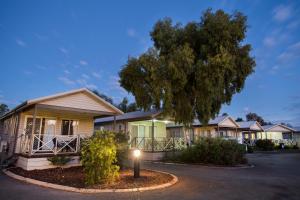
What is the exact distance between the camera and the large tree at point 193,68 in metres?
17.0

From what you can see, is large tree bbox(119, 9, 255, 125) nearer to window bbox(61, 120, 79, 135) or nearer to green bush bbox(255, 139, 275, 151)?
window bbox(61, 120, 79, 135)

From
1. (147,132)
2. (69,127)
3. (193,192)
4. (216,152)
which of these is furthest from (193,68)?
(193,192)

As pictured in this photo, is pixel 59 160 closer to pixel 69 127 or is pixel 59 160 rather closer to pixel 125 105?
pixel 69 127

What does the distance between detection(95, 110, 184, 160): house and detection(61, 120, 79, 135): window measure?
12.0ft

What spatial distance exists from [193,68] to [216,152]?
21.3 feet

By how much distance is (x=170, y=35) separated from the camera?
19.6m

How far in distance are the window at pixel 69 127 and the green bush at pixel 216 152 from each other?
28.0ft

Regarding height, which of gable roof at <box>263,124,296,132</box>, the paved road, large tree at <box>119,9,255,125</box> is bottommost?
the paved road

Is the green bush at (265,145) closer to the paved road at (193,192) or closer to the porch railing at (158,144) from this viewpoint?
the porch railing at (158,144)

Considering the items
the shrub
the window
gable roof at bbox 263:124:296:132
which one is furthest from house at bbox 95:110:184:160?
gable roof at bbox 263:124:296:132

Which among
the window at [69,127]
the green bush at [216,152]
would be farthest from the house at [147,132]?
the green bush at [216,152]

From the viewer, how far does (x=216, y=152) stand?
48.2ft

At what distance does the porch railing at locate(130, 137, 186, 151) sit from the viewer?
20.9 m

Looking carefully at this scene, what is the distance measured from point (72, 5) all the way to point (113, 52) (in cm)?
3451
